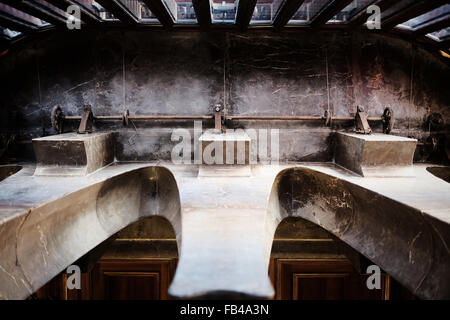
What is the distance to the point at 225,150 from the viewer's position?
4160mm

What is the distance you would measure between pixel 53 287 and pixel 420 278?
6.45 metres

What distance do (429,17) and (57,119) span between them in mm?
6428

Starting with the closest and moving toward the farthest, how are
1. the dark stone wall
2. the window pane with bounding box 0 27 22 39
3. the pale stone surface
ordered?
the pale stone surface < the window pane with bounding box 0 27 22 39 < the dark stone wall

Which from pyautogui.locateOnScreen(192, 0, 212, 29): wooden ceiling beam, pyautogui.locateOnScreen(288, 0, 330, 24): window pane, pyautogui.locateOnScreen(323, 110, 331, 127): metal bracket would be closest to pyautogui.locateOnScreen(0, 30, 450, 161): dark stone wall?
pyautogui.locateOnScreen(323, 110, 331, 127): metal bracket

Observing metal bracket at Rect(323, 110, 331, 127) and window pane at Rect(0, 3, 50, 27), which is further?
metal bracket at Rect(323, 110, 331, 127)

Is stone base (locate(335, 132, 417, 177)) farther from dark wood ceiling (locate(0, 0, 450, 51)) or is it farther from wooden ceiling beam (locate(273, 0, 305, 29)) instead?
wooden ceiling beam (locate(273, 0, 305, 29))

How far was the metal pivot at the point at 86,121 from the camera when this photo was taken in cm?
477

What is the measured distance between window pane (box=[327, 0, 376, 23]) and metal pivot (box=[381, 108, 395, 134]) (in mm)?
1747

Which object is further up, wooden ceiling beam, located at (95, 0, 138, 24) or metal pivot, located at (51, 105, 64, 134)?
wooden ceiling beam, located at (95, 0, 138, 24)

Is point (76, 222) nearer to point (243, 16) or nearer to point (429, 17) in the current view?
point (243, 16)

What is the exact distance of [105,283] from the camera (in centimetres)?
597

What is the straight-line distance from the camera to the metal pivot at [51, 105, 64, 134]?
493cm

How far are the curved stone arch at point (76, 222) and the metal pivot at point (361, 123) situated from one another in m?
3.23

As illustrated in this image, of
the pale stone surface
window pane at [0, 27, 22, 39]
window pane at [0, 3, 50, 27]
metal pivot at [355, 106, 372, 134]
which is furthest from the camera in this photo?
window pane at [0, 27, 22, 39]
